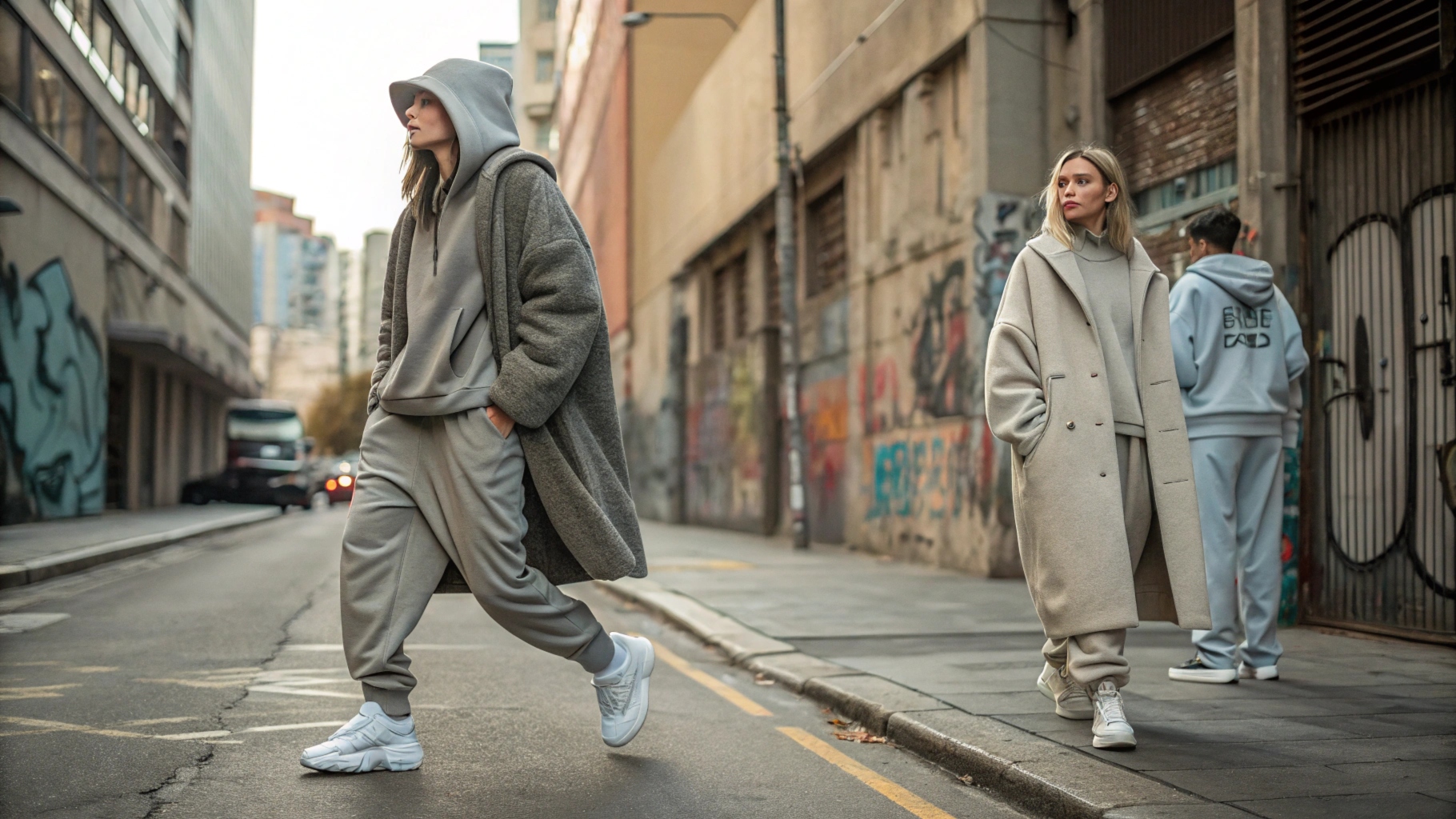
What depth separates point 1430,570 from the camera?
6.75m

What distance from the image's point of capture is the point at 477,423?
3.83 m

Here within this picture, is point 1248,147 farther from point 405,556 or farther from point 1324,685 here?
point 405,556

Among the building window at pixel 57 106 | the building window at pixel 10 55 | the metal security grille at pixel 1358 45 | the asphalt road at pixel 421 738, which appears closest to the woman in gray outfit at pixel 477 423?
the asphalt road at pixel 421 738

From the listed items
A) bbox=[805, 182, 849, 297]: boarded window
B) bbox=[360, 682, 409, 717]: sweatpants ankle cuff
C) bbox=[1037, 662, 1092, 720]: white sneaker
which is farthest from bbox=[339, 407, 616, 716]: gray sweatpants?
bbox=[805, 182, 849, 297]: boarded window

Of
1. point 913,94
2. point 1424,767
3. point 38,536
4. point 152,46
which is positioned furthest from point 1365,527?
point 152,46

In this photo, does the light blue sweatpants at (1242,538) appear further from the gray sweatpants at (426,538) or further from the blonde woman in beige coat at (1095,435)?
the gray sweatpants at (426,538)

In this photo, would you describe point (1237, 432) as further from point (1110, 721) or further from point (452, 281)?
point (452, 281)

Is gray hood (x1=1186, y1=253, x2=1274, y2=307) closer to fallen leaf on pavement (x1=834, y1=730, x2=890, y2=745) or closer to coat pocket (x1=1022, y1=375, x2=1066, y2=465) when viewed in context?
coat pocket (x1=1022, y1=375, x2=1066, y2=465)

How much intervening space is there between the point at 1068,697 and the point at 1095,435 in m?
1.03

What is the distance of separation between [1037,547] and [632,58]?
27577mm

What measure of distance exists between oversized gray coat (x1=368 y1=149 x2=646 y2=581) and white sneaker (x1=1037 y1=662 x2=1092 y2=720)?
1.61m

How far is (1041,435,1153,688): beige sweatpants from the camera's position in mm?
4148

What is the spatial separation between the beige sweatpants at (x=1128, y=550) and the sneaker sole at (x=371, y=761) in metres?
2.02

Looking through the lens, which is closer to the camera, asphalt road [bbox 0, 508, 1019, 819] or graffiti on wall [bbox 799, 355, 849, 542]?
asphalt road [bbox 0, 508, 1019, 819]
